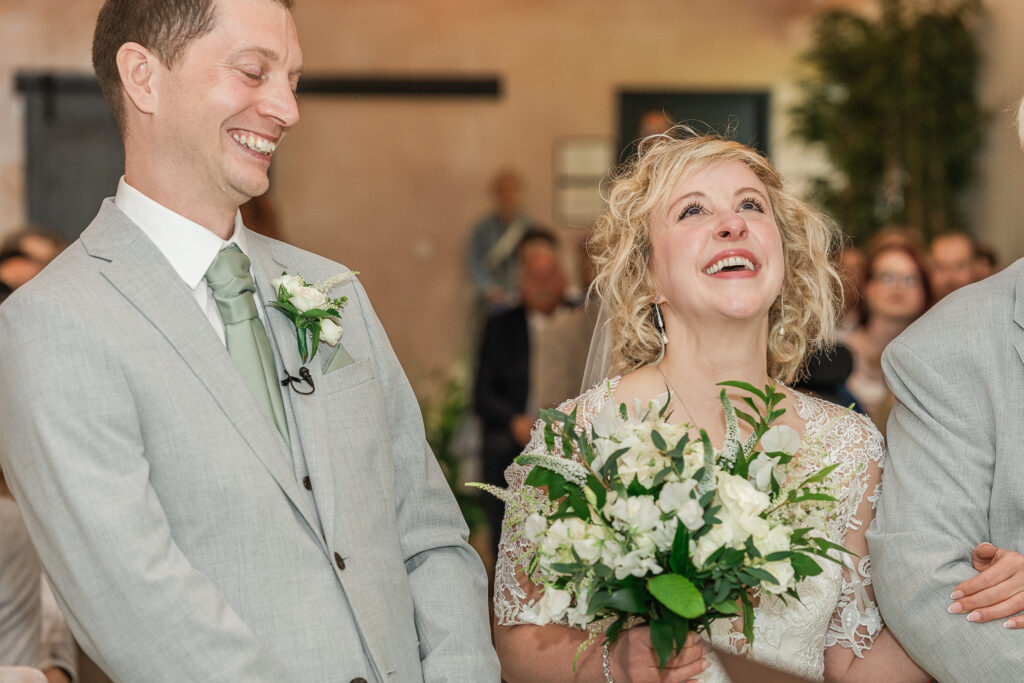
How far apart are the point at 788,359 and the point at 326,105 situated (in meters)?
7.46

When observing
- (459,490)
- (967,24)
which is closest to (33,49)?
(459,490)

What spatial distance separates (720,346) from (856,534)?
53cm

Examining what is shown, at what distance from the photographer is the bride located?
2.54m

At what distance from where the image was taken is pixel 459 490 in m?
6.51

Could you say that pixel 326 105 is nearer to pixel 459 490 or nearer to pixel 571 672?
pixel 459 490

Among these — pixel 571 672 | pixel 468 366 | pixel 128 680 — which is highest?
pixel 128 680

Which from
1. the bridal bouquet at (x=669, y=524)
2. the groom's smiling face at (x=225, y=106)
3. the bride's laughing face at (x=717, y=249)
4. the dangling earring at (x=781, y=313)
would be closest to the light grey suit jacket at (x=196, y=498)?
the groom's smiling face at (x=225, y=106)

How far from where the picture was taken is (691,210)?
9.16 feet

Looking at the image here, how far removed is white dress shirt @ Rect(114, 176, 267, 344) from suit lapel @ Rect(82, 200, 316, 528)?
0.04 m

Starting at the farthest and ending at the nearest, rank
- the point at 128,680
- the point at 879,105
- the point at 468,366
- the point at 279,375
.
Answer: the point at 468,366 → the point at 879,105 → the point at 279,375 → the point at 128,680

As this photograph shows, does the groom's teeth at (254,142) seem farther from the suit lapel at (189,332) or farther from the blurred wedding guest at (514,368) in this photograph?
the blurred wedding guest at (514,368)

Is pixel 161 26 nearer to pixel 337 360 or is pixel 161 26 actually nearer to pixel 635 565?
pixel 337 360

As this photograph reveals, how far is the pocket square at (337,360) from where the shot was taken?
2.25m

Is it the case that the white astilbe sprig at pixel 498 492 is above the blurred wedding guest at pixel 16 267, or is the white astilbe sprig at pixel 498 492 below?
below
